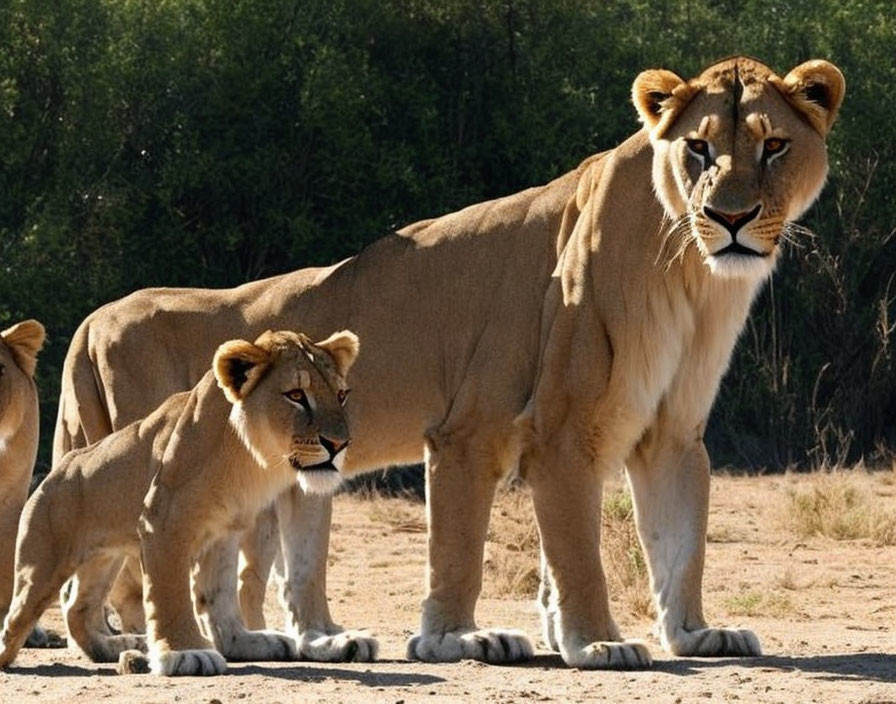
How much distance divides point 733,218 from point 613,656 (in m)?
1.49

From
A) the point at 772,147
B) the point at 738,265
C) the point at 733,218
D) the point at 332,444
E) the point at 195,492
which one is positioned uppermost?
the point at 772,147

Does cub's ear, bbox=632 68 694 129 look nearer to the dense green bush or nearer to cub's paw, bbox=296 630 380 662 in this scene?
cub's paw, bbox=296 630 380 662

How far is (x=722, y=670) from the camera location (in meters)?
7.27

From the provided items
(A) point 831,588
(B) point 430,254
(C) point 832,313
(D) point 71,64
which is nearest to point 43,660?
(B) point 430,254

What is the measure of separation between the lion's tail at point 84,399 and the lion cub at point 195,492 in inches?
29.9

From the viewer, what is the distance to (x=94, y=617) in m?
8.02

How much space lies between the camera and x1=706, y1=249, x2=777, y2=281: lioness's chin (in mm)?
7059

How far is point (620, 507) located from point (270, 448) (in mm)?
5137

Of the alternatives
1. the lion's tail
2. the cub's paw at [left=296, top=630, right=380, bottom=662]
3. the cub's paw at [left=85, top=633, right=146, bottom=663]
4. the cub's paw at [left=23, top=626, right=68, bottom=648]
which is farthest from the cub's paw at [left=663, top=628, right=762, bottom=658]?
the cub's paw at [left=23, top=626, right=68, bottom=648]

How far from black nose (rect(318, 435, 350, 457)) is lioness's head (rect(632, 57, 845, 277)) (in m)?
1.33

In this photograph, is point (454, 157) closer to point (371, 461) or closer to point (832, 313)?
point (832, 313)

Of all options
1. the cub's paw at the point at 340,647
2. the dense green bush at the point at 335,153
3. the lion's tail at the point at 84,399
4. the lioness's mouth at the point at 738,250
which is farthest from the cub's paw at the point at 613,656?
the dense green bush at the point at 335,153

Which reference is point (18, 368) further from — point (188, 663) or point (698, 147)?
point (698, 147)

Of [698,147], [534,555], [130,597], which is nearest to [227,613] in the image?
[130,597]
